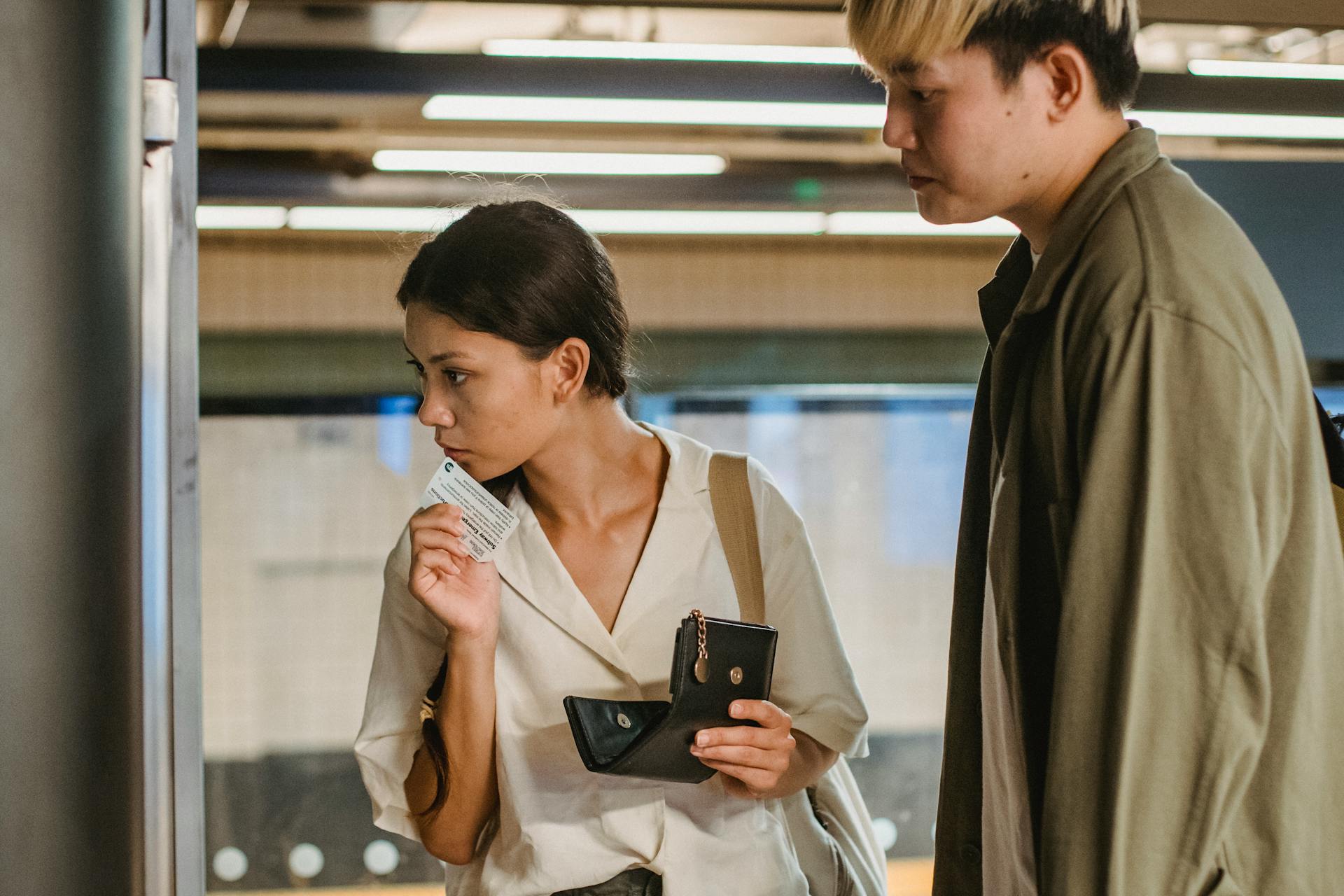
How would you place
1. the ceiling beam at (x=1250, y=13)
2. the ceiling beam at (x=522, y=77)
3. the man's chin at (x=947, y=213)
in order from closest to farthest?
the man's chin at (x=947, y=213) → the ceiling beam at (x=1250, y=13) → the ceiling beam at (x=522, y=77)

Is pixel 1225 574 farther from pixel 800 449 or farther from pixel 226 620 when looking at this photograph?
pixel 226 620

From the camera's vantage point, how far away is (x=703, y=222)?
4.28 m

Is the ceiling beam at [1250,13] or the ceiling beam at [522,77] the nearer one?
the ceiling beam at [1250,13]

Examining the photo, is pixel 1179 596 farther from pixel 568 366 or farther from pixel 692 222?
pixel 692 222

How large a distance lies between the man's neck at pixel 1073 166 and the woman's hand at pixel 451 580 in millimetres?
882

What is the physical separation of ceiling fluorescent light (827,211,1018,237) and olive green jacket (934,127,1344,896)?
3.55m

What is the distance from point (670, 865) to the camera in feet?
5.06

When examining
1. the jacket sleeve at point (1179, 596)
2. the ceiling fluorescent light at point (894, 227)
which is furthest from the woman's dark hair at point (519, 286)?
the ceiling fluorescent light at point (894, 227)

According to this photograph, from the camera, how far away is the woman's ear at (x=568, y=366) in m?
1.68

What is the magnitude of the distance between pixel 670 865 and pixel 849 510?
286cm

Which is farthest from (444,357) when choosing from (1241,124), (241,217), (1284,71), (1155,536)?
(241,217)

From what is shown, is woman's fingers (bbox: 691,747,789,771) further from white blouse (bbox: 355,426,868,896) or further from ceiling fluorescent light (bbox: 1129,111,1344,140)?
ceiling fluorescent light (bbox: 1129,111,1344,140)

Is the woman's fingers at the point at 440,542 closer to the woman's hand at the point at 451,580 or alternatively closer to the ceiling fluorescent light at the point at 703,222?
the woman's hand at the point at 451,580

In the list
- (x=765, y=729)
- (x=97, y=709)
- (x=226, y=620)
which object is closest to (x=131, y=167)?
(x=97, y=709)
